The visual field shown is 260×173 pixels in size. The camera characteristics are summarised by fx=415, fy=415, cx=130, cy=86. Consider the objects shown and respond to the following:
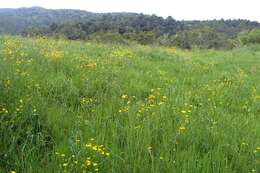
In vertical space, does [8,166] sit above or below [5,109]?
below

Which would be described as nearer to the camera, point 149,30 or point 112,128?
point 112,128

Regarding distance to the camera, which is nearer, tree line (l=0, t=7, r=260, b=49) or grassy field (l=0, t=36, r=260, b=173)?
grassy field (l=0, t=36, r=260, b=173)

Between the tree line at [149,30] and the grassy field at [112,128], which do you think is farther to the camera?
the tree line at [149,30]

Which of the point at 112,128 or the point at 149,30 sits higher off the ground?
the point at 112,128

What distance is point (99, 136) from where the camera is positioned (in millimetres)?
3166

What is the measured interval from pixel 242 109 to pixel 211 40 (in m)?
36.5

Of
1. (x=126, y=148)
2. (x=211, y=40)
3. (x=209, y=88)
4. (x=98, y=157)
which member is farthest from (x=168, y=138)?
(x=211, y=40)

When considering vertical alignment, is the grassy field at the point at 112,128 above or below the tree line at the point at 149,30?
above

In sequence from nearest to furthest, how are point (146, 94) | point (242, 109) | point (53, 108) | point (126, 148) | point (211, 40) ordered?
point (126, 148), point (53, 108), point (242, 109), point (146, 94), point (211, 40)

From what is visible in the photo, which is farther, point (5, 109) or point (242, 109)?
point (242, 109)

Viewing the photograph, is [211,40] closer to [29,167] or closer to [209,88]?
[209,88]

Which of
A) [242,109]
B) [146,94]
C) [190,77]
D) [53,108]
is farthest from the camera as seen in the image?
[190,77]

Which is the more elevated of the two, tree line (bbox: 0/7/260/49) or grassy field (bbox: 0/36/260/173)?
grassy field (bbox: 0/36/260/173)

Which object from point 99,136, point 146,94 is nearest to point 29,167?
point 99,136
